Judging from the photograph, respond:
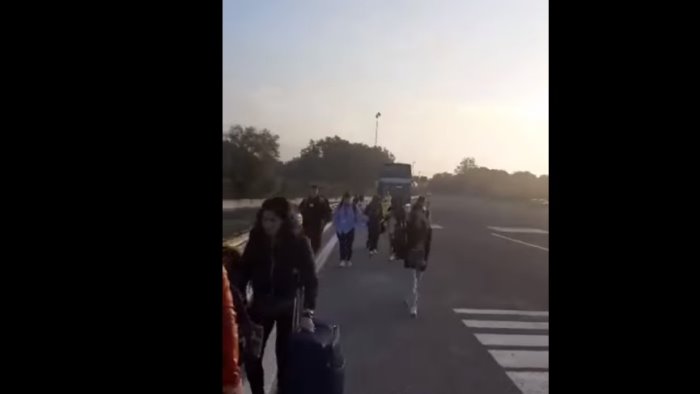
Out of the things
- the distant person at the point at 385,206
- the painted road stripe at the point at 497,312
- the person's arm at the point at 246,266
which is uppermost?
the distant person at the point at 385,206

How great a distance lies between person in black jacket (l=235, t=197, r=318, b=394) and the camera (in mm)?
3238

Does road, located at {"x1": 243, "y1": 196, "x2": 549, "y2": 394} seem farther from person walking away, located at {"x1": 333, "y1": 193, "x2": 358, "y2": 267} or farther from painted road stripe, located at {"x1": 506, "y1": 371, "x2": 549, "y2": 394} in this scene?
person walking away, located at {"x1": 333, "y1": 193, "x2": 358, "y2": 267}

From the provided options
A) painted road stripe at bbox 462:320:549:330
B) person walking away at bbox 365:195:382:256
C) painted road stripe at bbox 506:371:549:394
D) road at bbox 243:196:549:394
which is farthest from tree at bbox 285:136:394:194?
person walking away at bbox 365:195:382:256

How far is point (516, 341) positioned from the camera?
5867mm

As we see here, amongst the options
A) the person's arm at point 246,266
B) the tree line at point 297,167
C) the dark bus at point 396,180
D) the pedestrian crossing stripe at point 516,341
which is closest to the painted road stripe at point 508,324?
the pedestrian crossing stripe at point 516,341

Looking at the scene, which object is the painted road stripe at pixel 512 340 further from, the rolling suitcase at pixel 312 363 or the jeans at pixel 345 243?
the jeans at pixel 345 243

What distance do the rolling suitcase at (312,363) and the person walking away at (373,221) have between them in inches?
180

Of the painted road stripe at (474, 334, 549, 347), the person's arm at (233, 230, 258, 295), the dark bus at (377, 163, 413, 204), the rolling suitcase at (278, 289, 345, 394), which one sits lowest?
the painted road stripe at (474, 334, 549, 347)

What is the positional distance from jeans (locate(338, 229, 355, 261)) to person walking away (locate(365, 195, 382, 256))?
310 millimetres

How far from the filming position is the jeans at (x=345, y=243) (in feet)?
31.7

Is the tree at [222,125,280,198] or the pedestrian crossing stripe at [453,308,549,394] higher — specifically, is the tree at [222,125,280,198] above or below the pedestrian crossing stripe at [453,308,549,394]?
above

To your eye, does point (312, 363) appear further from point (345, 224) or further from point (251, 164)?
point (345, 224)
